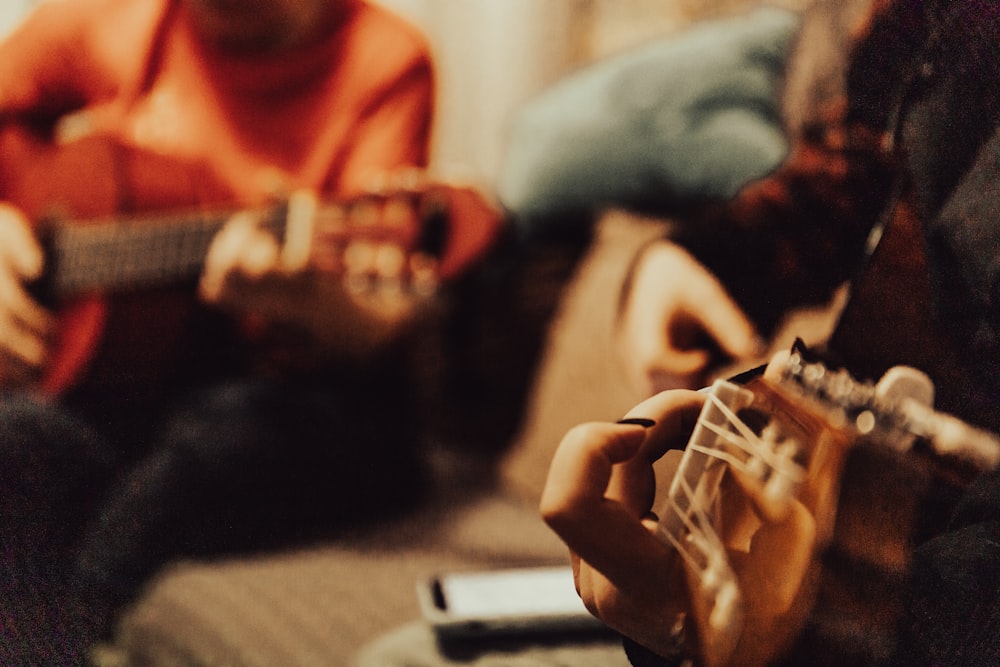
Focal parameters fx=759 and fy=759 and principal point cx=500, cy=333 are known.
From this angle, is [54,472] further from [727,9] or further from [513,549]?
[727,9]

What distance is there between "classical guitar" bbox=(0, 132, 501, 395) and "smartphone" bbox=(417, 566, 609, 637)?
0.31 meters

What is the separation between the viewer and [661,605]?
8.3 inches

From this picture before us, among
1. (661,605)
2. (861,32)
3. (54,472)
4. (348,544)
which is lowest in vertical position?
(348,544)

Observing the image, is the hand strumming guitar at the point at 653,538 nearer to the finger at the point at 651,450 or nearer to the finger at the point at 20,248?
the finger at the point at 651,450

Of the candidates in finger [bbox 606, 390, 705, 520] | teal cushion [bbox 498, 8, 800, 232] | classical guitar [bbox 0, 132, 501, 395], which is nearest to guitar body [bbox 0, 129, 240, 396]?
classical guitar [bbox 0, 132, 501, 395]

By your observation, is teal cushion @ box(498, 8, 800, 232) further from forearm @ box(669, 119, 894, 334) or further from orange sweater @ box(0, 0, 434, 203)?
forearm @ box(669, 119, 894, 334)

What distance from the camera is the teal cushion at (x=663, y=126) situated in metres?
0.77

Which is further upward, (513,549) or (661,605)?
(661,605)

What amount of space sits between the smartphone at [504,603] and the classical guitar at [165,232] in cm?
31

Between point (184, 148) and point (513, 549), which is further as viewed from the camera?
point (184, 148)

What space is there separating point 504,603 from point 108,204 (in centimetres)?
55

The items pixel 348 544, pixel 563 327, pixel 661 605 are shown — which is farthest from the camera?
pixel 563 327

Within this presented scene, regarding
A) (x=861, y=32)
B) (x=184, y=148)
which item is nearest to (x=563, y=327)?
(x=184, y=148)

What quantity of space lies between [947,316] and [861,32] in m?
0.14
